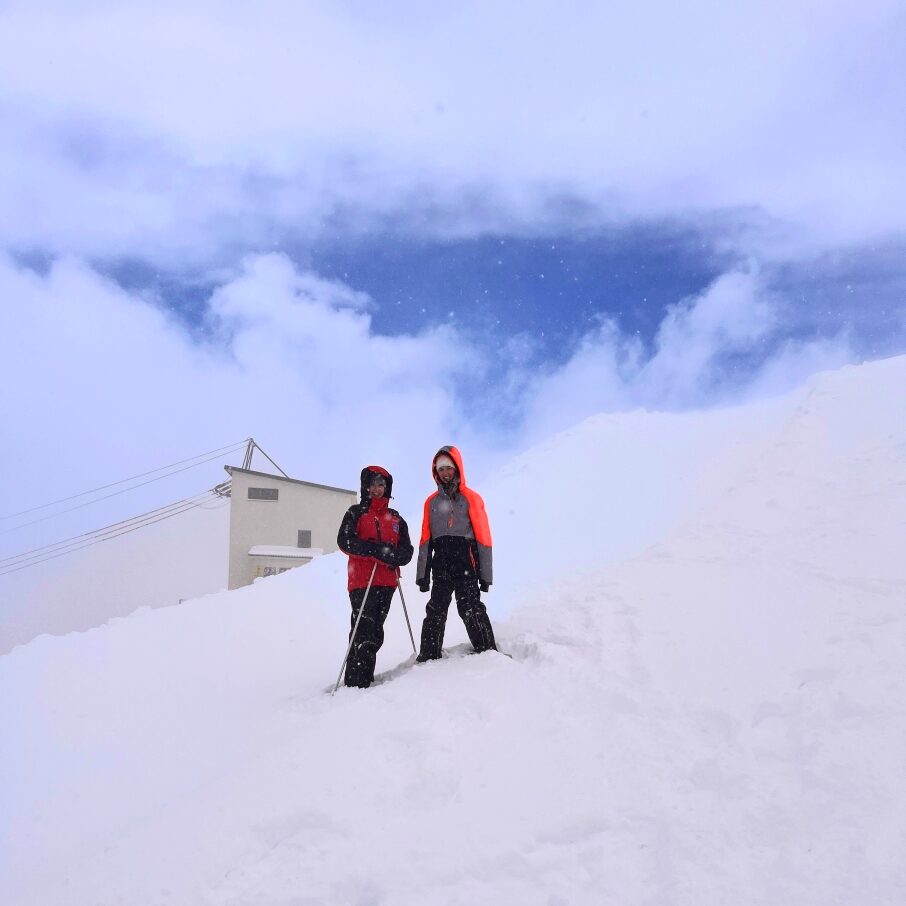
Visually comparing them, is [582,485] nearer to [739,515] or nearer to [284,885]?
[739,515]

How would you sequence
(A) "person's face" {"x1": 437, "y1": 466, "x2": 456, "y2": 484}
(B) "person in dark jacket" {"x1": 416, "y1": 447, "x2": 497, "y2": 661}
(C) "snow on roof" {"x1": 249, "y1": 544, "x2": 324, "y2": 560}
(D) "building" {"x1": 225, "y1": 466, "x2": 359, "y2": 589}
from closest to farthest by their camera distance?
(B) "person in dark jacket" {"x1": 416, "y1": 447, "x2": 497, "y2": 661}
(A) "person's face" {"x1": 437, "y1": 466, "x2": 456, "y2": 484}
(C) "snow on roof" {"x1": 249, "y1": 544, "x2": 324, "y2": 560}
(D) "building" {"x1": 225, "y1": 466, "x2": 359, "y2": 589}

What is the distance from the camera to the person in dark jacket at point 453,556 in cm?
642

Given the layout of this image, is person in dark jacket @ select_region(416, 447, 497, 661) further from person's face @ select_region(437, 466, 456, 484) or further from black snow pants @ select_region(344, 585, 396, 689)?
black snow pants @ select_region(344, 585, 396, 689)

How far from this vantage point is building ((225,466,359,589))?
27.4 meters

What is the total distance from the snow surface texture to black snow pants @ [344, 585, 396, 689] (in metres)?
0.35

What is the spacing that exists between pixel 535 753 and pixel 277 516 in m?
24.6

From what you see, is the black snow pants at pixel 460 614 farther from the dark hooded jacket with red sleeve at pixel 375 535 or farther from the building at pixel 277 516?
the building at pixel 277 516

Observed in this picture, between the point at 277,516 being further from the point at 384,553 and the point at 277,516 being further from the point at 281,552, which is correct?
the point at 384,553

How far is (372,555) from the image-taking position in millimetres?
6414

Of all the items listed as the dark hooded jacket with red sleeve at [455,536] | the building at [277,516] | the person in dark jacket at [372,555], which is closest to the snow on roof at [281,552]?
the building at [277,516]

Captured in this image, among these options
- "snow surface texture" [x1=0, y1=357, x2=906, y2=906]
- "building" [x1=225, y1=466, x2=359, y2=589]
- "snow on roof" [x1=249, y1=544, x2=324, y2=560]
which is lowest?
"snow surface texture" [x1=0, y1=357, x2=906, y2=906]

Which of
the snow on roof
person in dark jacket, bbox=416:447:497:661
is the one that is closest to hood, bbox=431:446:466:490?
person in dark jacket, bbox=416:447:497:661

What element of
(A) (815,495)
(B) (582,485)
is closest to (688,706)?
(A) (815,495)

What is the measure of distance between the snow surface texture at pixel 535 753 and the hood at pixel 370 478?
5.59 ft
